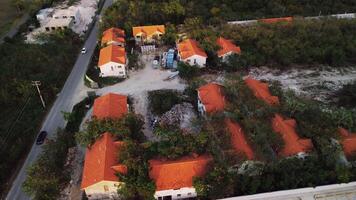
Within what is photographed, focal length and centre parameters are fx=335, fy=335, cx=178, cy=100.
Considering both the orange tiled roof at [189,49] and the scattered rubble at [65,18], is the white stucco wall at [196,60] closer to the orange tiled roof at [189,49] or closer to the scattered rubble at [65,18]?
the orange tiled roof at [189,49]

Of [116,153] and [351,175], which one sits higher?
[116,153]

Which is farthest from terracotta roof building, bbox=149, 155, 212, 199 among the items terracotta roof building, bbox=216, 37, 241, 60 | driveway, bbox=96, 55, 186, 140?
terracotta roof building, bbox=216, 37, 241, 60

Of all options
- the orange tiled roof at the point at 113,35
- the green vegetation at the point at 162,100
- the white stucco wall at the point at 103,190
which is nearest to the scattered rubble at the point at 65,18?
the orange tiled roof at the point at 113,35

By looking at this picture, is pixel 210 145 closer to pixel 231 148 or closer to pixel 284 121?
pixel 231 148

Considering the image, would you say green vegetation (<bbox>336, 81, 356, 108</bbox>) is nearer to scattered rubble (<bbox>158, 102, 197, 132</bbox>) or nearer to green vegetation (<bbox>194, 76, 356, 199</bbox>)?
green vegetation (<bbox>194, 76, 356, 199</bbox>)

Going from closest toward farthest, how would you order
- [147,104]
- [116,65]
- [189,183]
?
[189,183]
[147,104]
[116,65]

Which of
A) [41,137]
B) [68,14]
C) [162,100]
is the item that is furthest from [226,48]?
[68,14]

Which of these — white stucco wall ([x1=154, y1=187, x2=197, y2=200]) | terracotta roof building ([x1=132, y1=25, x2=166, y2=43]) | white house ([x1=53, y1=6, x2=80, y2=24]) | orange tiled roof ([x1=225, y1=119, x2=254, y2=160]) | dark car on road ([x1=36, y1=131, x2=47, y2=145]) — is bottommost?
white stucco wall ([x1=154, y1=187, x2=197, y2=200])

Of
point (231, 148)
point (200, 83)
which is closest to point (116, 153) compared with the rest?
point (231, 148)

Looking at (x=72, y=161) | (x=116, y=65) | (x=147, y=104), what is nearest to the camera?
(x=72, y=161)
